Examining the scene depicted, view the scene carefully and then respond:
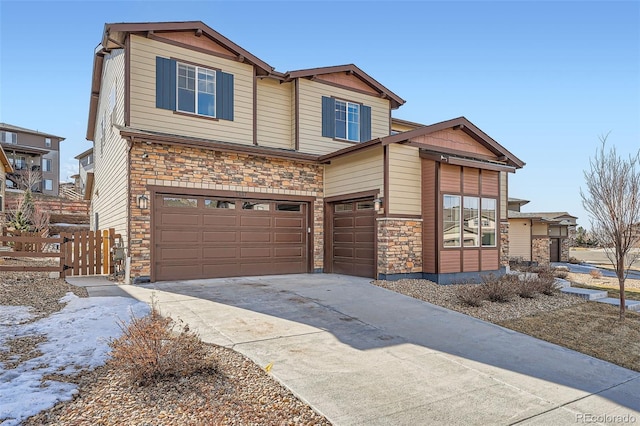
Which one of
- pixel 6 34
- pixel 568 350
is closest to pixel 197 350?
pixel 568 350

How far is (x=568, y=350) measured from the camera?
572 cm

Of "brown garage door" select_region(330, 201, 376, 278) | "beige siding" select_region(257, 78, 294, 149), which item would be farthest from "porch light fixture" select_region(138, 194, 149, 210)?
"brown garage door" select_region(330, 201, 376, 278)

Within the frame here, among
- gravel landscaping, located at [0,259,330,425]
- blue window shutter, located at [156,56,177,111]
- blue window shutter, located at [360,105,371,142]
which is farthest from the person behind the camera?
blue window shutter, located at [360,105,371,142]

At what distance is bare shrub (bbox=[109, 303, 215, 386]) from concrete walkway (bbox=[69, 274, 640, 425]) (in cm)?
84

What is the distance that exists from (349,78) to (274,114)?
3.41 meters

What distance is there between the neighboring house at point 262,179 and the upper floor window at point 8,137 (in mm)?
41245

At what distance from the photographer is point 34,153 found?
43.2m

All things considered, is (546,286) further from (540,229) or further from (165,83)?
(540,229)

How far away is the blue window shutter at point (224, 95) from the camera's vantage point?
11.8m

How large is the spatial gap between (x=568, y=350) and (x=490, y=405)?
9.49 feet

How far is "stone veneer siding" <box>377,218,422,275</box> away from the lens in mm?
10258

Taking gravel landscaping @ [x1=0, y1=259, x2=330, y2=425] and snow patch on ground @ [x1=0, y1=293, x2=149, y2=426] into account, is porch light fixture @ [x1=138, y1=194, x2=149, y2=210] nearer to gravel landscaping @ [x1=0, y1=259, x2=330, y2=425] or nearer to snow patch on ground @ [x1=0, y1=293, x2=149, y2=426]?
snow patch on ground @ [x1=0, y1=293, x2=149, y2=426]

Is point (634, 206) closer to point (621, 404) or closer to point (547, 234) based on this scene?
point (621, 404)

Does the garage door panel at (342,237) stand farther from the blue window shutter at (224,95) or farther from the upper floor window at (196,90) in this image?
the upper floor window at (196,90)
